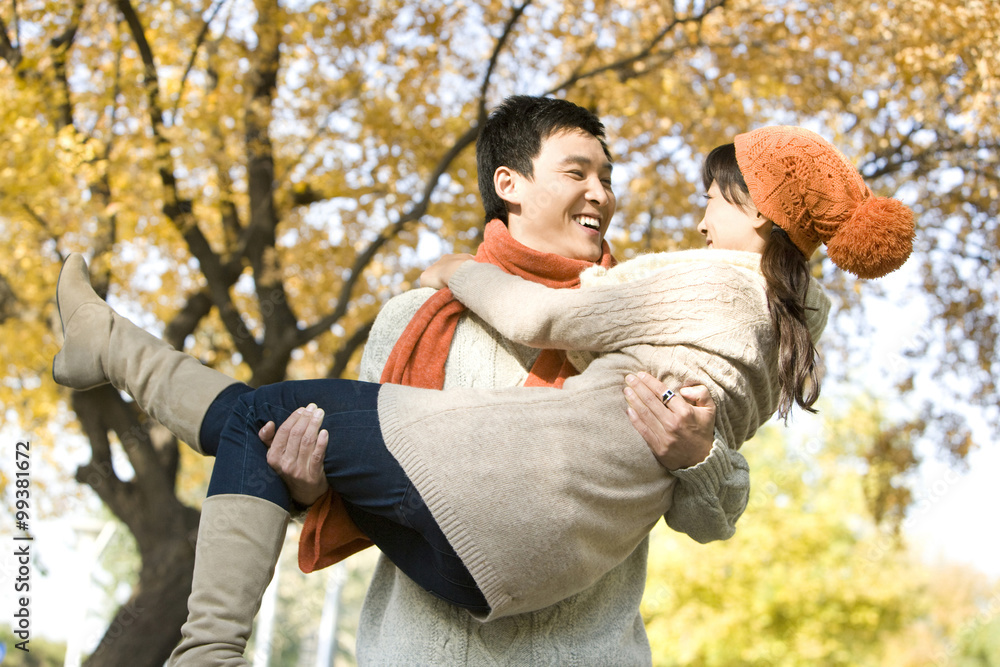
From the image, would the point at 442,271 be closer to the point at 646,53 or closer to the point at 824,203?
the point at 824,203

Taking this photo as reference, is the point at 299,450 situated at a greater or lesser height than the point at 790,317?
greater

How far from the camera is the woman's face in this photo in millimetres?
2115

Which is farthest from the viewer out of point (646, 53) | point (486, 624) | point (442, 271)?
point (646, 53)

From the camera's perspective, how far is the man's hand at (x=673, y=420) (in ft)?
5.74

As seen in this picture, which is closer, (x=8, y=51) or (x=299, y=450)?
(x=299, y=450)

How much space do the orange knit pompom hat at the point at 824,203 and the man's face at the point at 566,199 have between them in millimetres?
447

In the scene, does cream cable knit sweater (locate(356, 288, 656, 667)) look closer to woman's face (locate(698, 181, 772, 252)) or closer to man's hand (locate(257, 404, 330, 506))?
man's hand (locate(257, 404, 330, 506))

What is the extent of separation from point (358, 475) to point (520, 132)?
117cm

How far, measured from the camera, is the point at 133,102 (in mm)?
6430

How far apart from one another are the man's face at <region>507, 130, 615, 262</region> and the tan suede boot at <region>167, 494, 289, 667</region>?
41.3 inches

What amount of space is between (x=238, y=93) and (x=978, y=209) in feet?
20.6

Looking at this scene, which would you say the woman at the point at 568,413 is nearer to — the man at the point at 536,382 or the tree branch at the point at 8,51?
the man at the point at 536,382

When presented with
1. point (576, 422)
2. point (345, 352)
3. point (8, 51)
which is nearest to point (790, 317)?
point (576, 422)

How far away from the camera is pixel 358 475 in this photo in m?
1.77
